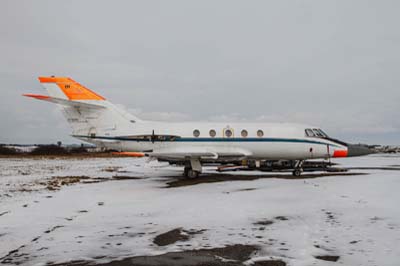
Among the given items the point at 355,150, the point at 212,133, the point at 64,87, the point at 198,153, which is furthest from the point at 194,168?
the point at 355,150

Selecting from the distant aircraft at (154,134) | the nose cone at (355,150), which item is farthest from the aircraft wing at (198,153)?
the nose cone at (355,150)

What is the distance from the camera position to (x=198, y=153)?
16203mm

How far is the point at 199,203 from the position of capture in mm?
9680

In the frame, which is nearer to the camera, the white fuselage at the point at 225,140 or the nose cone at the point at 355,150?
the white fuselage at the point at 225,140

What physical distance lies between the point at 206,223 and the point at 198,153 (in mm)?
9090

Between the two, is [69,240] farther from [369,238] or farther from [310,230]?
[369,238]

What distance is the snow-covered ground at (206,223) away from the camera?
17.1 feet

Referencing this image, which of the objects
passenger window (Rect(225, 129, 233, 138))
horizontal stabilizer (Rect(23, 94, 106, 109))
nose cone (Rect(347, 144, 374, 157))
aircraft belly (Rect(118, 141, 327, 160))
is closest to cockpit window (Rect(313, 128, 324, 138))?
aircraft belly (Rect(118, 141, 327, 160))

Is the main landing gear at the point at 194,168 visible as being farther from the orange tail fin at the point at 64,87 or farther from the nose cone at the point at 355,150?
the nose cone at the point at 355,150

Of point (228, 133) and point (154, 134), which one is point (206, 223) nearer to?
point (154, 134)

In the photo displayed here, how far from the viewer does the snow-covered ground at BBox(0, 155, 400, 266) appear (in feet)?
17.1

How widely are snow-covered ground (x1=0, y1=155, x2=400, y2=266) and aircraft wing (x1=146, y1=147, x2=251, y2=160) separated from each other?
424 cm

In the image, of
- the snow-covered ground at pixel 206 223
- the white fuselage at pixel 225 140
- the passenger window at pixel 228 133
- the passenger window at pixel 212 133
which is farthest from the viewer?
the passenger window at pixel 228 133

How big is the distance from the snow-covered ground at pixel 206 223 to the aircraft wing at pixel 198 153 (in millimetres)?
4244
